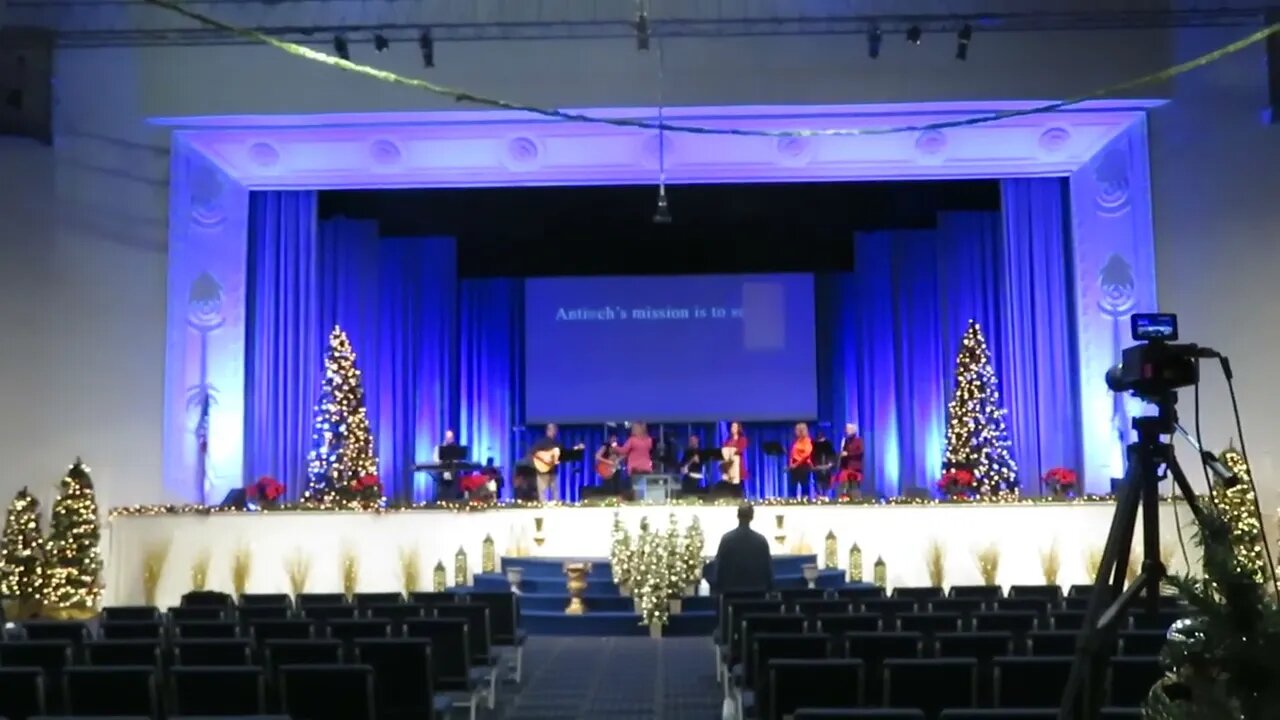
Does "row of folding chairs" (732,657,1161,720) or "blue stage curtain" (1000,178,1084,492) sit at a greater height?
"blue stage curtain" (1000,178,1084,492)

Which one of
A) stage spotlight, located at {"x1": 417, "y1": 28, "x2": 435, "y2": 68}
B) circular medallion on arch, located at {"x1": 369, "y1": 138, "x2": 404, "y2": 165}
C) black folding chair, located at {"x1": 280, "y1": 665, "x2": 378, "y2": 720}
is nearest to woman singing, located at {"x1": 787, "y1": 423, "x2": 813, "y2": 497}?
circular medallion on arch, located at {"x1": 369, "y1": 138, "x2": 404, "y2": 165}

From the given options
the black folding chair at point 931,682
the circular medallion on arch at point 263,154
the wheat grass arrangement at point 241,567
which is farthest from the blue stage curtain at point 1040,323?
the black folding chair at point 931,682

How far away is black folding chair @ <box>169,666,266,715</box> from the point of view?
4.73 m

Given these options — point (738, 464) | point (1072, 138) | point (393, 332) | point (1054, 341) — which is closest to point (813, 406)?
point (738, 464)

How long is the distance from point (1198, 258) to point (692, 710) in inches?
375

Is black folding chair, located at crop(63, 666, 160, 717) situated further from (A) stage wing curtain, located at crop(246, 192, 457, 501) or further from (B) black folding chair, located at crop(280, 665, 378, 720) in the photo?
(A) stage wing curtain, located at crop(246, 192, 457, 501)

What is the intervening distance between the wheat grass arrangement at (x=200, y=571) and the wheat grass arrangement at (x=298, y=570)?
885 mm

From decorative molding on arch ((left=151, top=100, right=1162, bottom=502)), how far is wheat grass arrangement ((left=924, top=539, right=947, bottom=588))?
8.69 ft

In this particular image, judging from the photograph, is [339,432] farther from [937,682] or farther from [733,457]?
[937,682]

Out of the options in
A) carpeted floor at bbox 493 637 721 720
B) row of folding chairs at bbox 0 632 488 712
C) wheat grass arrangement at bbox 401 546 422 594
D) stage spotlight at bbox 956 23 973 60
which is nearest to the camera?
row of folding chairs at bbox 0 632 488 712

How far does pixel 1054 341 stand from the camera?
50.9 ft

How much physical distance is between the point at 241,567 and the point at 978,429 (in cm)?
1002

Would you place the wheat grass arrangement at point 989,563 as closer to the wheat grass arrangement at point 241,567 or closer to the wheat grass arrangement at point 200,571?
the wheat grass arrangement at point 241,567

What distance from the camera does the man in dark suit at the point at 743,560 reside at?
9.07m
